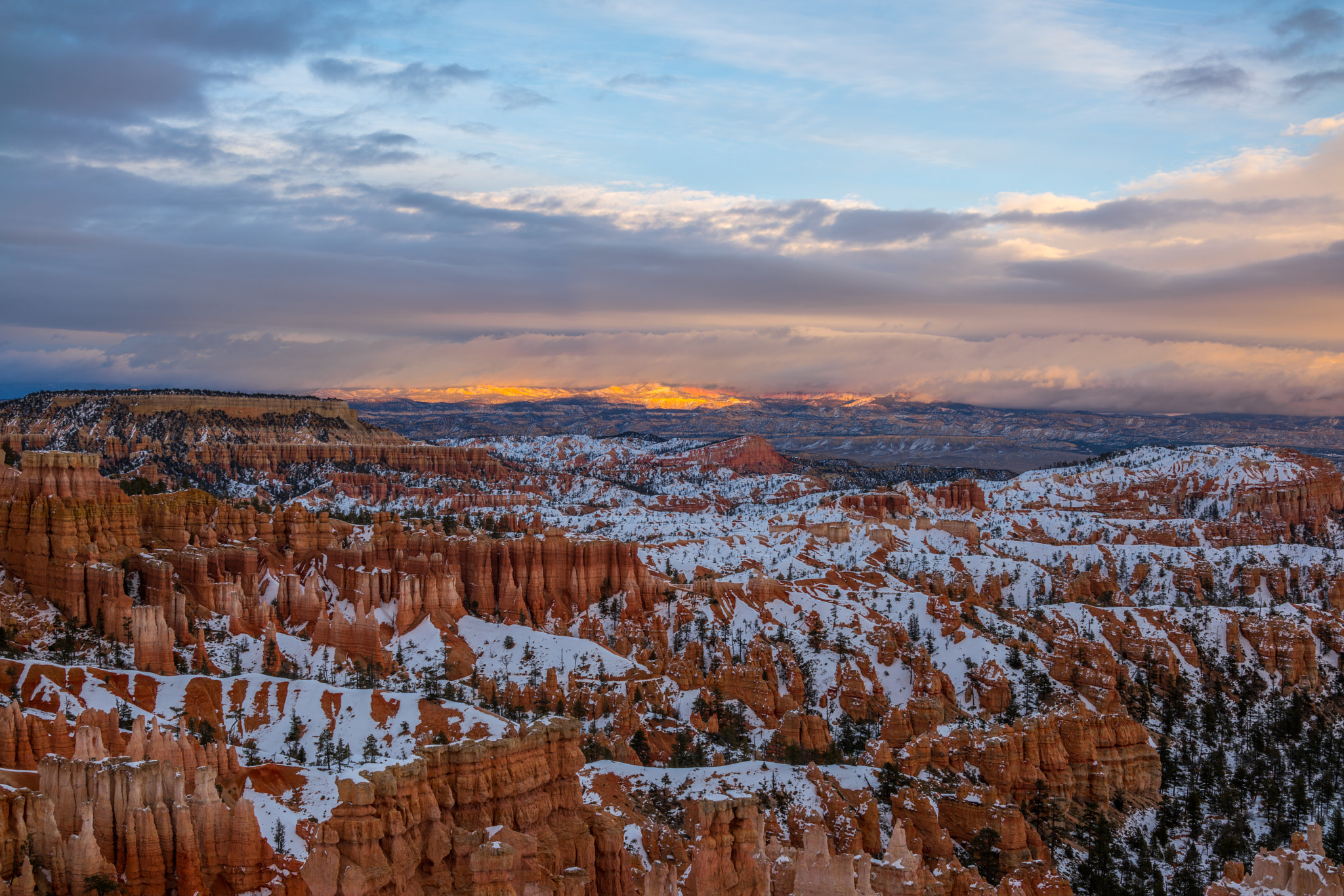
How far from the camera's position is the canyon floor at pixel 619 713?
37844 millimetres

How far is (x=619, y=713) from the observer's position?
79.2 m

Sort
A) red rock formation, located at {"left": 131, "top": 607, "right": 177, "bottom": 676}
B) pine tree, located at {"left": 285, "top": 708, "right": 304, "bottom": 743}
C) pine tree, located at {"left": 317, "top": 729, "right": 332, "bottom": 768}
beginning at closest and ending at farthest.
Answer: pine tree, located at {"left": 317, "top": 729, "right": 332, "bottom": 768}
pine tree, located at {"left": 285, "top": 708, "right": 304, "bottom": 743}
red rock formation, located at {"left": 131, "top": 607, "right": 177, "bottom": 676}

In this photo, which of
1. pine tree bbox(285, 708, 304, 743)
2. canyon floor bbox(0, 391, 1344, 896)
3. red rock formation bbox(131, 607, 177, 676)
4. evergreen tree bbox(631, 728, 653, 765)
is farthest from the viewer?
red rock formation bbox(131, 607, 177, 676)

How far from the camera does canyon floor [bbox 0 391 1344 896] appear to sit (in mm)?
37844

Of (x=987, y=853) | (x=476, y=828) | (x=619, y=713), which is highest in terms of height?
(x=476, y=828)

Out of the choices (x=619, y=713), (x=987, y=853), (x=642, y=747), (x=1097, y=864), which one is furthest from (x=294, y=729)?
(x=1097, y=864)

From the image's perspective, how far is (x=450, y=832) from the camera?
35812 mm

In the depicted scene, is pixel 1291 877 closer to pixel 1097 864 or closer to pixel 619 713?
pixel 1097 864

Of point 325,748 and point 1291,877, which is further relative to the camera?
point 325,748

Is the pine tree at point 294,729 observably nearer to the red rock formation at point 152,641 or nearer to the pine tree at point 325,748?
the pine tree at point 325,748

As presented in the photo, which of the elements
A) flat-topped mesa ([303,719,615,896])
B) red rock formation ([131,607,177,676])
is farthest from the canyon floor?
red rock formation ([131,607,177,676])

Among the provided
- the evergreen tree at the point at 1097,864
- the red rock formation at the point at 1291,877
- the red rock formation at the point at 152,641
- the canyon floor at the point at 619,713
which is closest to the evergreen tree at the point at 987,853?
the canyon floor at the point at 619,713

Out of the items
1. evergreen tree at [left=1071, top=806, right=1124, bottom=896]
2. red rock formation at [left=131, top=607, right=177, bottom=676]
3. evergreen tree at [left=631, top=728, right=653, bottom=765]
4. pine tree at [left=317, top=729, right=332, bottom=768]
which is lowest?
evergreen tree at [left=1071, top=806, right=1124, bottom=896]

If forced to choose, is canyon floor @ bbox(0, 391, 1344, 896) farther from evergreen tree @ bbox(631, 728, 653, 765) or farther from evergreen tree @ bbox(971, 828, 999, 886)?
evergreen tree @ bbox(631, 728, 653, 765)
